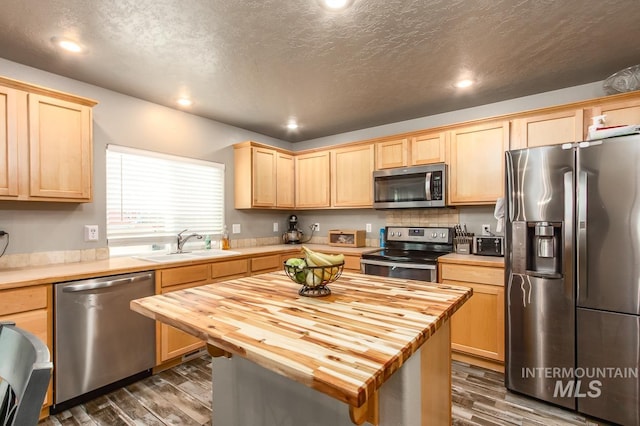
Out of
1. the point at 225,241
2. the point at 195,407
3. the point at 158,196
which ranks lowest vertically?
the point at 195,407

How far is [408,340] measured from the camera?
88 centimetres

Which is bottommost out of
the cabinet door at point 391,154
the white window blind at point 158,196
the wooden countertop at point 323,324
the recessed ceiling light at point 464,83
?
the wooden countertop at point 323,324

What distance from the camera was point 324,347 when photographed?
0.83m

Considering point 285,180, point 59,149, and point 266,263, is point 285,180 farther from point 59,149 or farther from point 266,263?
point 59,149

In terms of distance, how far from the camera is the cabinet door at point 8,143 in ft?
6.82

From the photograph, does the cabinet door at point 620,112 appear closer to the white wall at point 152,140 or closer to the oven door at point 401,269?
the white wall at point 152,140

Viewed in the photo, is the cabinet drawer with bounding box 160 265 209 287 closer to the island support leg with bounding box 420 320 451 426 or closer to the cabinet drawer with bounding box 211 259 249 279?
the cabinet drawer with bounding box 211 259 249 279

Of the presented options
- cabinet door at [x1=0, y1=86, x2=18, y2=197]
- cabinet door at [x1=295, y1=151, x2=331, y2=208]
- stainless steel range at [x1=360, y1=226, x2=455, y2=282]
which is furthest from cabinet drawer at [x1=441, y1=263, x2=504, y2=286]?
cabinet door at [x1=0, y1=86, x2=18, y2=197]

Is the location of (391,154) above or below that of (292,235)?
above

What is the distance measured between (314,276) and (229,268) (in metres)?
2.00

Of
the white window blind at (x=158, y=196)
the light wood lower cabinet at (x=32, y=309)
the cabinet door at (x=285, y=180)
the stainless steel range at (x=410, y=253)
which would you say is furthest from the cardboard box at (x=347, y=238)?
the light wood lower cabinet at (x=32, y=309)

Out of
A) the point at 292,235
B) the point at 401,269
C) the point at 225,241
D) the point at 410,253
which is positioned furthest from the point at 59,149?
the point at 410,253

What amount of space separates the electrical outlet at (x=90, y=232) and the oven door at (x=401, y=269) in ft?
8.36

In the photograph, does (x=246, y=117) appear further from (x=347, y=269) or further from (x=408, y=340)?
(x=408, y=340)
